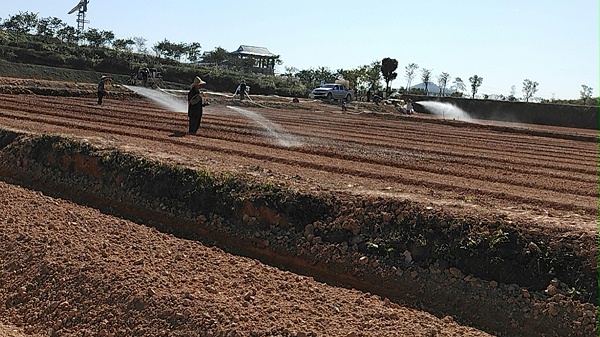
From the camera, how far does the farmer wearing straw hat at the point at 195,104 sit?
16422mm

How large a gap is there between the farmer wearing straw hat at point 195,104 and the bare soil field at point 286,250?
4.40m

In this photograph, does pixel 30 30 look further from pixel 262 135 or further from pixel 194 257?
pixel 194 257

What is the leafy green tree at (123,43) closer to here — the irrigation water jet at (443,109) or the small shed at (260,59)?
the small shed at (260,59)

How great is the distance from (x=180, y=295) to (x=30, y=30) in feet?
205

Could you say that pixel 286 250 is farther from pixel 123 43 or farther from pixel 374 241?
pixel 123 43

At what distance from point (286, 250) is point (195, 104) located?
948cm

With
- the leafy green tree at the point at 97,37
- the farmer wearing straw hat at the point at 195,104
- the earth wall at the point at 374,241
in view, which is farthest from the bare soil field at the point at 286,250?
the leafy green tree at the point at 97,37

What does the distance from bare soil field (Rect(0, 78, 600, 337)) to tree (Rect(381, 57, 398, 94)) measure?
50598 mm

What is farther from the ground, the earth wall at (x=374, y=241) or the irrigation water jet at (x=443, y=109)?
the irrigation water jet at (x=443, y=109)

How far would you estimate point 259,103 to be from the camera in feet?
121

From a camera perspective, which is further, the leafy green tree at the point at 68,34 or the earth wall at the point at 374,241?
the leafy green tree at the point at 68,34

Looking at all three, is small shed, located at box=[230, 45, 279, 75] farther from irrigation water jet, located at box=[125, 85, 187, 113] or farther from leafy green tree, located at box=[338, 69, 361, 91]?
irrigation water jet, located at box=[125, 85, 187, 113]

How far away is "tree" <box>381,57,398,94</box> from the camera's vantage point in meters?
61.6

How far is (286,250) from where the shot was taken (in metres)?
7.82
